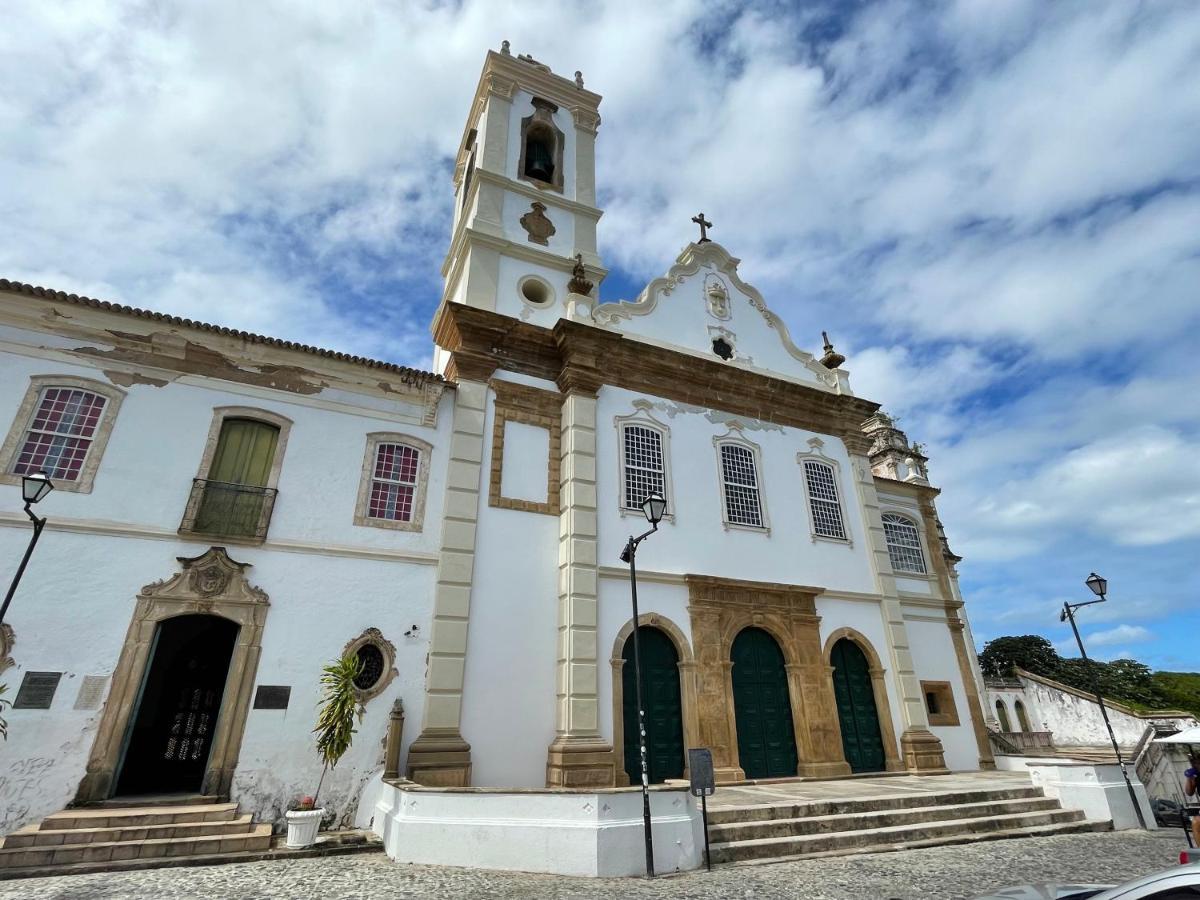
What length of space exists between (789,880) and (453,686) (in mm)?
5535

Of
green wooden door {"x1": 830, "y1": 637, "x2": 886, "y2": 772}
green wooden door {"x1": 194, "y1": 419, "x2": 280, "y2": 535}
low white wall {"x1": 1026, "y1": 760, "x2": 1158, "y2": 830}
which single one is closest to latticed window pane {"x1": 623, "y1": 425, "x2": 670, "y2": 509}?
green wooden door {"x1": 830, "y1": 637, "x2": 886, "y2": 772}

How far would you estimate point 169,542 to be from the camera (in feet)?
31.0

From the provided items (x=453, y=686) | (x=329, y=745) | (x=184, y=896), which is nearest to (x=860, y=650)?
(x=453, y=686)

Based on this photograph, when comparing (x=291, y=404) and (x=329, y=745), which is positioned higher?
(x=291, y=404)

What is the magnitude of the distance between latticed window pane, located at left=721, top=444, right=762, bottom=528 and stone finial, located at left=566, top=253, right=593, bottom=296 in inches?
189

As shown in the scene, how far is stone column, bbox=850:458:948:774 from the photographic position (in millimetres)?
13359

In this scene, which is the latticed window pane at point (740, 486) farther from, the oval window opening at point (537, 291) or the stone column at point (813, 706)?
the oval window opening at point (537, 291)

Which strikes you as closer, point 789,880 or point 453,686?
point 789,880

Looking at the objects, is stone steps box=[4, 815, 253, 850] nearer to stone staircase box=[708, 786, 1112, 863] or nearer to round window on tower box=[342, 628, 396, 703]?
round window on tower box=[342, 628, 396, 703]

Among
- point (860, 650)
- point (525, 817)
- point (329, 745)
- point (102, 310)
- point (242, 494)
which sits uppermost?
point (102, 310)

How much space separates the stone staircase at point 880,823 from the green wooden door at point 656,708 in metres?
2.52

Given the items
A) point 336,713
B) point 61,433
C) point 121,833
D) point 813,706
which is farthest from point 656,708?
point 61,433

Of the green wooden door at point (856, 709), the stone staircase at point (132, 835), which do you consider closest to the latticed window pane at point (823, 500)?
the green wooden door at point (856, 709)

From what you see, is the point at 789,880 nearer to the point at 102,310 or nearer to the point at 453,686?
the point at 453,686
